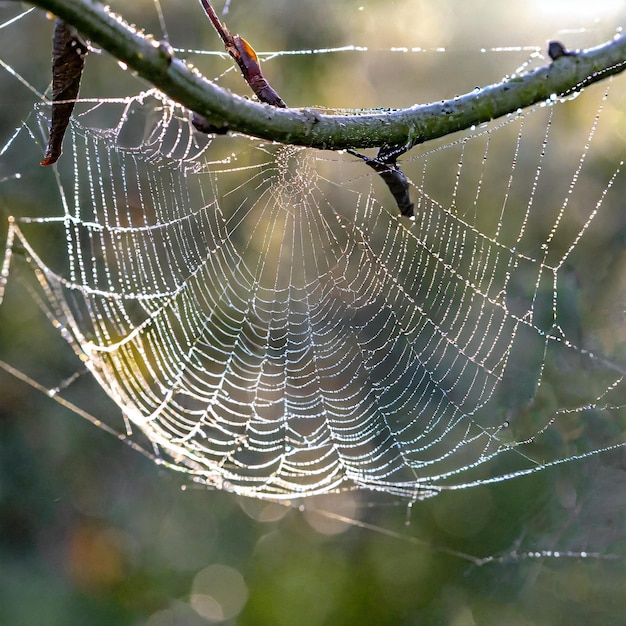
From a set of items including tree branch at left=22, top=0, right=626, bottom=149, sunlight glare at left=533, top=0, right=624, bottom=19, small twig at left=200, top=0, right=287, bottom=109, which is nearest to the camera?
tree branch at left=22, top=0, right=626, bottom=149

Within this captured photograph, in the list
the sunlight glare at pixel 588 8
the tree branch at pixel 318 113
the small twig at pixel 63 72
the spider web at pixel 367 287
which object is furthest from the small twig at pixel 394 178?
the sunlight glare at pixel 588 8

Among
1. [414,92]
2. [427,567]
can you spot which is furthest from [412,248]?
[427,567]

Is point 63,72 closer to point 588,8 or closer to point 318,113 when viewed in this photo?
point 318,113

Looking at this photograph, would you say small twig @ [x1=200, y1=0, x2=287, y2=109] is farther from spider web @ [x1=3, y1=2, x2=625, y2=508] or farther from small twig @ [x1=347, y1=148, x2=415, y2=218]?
spider web @ [x1=3, y1=2, x2=625, y2=508]

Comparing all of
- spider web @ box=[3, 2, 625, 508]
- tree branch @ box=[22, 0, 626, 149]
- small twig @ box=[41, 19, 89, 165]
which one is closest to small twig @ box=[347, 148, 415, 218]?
tree branch @ box=[22, 0, 626, 149]

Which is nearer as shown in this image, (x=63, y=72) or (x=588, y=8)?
(x=63, y=72)

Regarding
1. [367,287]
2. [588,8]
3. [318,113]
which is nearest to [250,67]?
[318,113]
